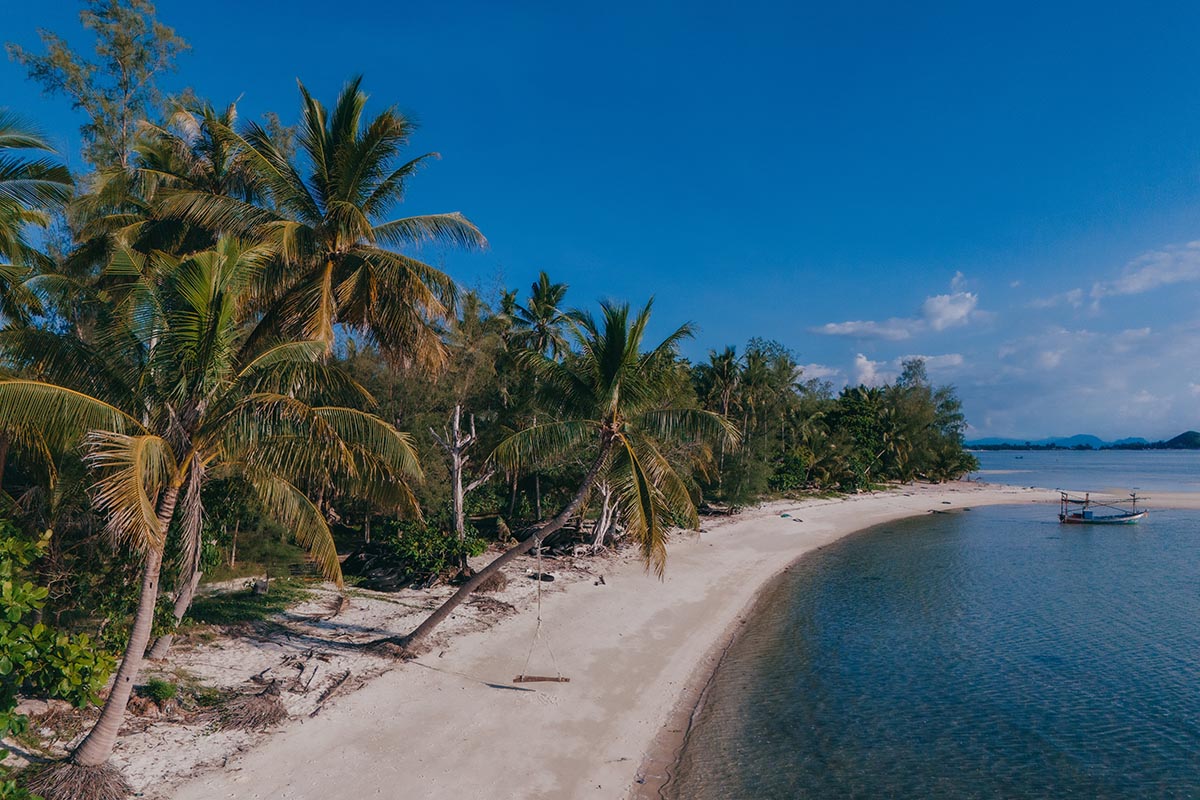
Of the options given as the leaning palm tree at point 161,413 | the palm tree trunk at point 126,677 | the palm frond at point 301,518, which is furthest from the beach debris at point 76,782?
the palm frond at point 301,518

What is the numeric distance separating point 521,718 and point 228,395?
675 centimetres

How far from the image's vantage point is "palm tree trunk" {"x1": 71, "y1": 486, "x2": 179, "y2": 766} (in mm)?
7102

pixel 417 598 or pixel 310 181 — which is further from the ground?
pixel 310 181

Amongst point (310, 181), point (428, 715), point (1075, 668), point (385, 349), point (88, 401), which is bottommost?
point (1075, 668)

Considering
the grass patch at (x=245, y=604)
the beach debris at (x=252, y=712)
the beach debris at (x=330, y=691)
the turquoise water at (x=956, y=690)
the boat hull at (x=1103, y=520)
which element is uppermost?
the grass patch at (x=245, y=604)

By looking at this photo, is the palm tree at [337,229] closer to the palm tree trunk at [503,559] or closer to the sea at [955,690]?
the palm tree trunk at [503,559]

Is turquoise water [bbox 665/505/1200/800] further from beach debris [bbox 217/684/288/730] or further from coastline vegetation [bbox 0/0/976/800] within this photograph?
beach debris [bbox 217/684/288/730]

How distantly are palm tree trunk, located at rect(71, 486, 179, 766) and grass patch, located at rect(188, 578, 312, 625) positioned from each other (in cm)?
492

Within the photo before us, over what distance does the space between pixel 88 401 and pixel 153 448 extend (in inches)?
41.0

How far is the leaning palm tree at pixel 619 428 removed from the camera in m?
11.4

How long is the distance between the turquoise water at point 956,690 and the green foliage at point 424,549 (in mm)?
7796

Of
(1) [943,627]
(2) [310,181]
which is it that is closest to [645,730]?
(1) [943,627]

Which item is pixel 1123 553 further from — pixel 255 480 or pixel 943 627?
pixel 255 480

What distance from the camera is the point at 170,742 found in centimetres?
821
